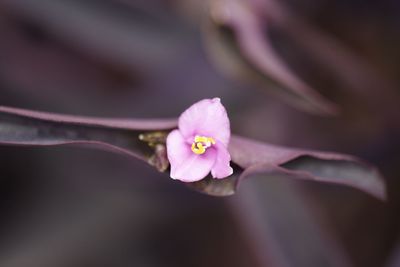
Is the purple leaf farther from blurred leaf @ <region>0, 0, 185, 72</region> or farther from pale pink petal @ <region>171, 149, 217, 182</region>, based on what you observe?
blurred leaf @ <region>0, 0, 185, 72</region>

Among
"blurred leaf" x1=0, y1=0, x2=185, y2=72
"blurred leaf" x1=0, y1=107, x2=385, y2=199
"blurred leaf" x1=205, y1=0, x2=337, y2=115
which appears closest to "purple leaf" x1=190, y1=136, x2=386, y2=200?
"blurred leaf" x1=0, y1=107, x2=385, y2=199

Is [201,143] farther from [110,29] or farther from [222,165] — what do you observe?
[110,29]

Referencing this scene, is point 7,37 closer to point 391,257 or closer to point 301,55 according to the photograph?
point 301,55

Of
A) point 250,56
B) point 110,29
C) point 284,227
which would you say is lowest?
point 284,227

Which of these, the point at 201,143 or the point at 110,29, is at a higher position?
the point at 110,29

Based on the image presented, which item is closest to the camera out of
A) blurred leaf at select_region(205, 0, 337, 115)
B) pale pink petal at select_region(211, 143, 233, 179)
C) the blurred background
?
pale pink petal at select_region(211, 143, 233, 179)

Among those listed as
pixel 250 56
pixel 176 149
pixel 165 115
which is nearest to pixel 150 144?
pixel 176 149

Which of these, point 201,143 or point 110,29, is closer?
point 201,143
